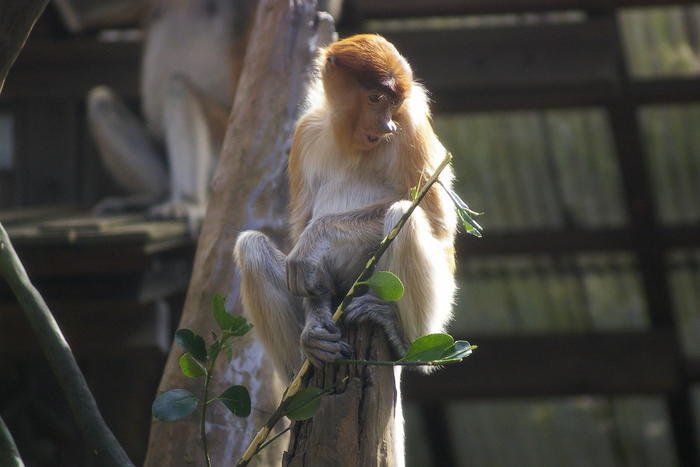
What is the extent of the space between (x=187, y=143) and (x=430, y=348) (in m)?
4.59

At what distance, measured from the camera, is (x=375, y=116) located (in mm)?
3250

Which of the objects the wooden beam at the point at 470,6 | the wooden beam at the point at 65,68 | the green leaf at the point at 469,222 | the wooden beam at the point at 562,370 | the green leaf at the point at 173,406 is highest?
the wooden beam at the point at 65,68

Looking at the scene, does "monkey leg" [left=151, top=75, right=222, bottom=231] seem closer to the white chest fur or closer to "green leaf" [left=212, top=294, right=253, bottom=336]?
the white chest fur

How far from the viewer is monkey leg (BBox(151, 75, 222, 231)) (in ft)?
21.2

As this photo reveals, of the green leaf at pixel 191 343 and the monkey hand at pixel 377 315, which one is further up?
the green leaf at pixel 191 343

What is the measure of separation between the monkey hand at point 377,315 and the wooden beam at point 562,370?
4123 mm

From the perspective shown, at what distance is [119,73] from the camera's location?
7.32m

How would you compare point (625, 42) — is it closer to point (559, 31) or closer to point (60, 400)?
point (559, 31)

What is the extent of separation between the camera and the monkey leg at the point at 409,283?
2975 mm

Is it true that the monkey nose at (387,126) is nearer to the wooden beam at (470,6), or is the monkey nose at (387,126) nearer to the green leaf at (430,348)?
the green leaf at (430,348)

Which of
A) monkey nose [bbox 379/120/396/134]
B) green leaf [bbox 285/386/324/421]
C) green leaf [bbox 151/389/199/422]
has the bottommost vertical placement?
green leaf [bbox 285/386/324/421]

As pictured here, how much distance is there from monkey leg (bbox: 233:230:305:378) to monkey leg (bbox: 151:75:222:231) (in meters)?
3.03

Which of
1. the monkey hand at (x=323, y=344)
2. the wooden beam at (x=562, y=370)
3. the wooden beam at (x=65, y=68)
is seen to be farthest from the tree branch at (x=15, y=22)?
the wooden beam at (x=562, y=370)

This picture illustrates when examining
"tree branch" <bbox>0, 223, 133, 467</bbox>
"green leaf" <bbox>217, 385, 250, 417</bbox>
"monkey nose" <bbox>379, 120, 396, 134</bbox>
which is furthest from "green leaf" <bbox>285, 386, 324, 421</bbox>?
"monkey nose" <bbox>379, 120, 396, 134</bbox>
